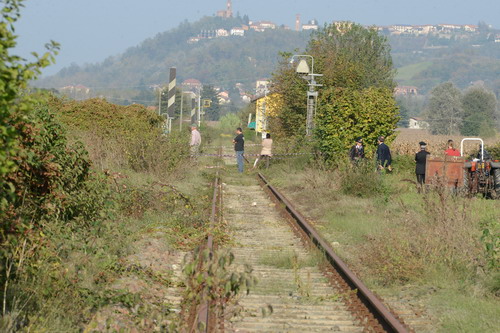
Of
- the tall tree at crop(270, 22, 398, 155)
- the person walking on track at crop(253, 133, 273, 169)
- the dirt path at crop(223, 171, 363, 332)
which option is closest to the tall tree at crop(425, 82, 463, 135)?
the tall tree at crop(270, 22, 398, 155)

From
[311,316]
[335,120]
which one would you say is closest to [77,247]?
[311,316]

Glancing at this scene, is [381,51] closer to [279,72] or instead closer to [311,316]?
[279,72]

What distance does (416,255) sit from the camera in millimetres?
10875

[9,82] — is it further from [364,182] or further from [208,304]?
[364,182]

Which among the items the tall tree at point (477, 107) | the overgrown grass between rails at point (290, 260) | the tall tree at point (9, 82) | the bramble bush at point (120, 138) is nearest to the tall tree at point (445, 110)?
the tall tree at point (477, 107)

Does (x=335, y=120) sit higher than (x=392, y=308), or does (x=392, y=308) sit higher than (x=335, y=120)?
(x=335, y=120)

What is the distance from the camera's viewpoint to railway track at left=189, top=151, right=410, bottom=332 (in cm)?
779

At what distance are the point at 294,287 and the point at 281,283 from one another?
282 millimetres

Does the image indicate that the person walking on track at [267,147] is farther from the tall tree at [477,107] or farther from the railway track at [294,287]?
the tall tree at [477,107]

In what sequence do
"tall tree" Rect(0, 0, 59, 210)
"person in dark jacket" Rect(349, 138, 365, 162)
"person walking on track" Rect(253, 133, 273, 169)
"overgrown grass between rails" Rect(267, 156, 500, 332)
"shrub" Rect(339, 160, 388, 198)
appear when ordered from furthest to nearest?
"person walking on track" Rect(253, 133, 273, 169) < "person in dark jacket" Rect(349, 138, 365, 162) < "shrub" Rect(339, 160, 388, 198) < "overgrown grass between rails" Rect(267, 156, 500, 332) < "tall tree" Rect(0, 0, 59, 210)

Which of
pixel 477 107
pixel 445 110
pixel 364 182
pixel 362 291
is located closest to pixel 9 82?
pixel 362 291

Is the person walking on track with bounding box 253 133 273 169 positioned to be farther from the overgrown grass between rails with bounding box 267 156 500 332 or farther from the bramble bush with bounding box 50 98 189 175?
the overgrown grass between rails with bounding box 267 156 500 332

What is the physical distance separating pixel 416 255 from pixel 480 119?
136m

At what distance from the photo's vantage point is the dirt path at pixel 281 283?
313 inches
